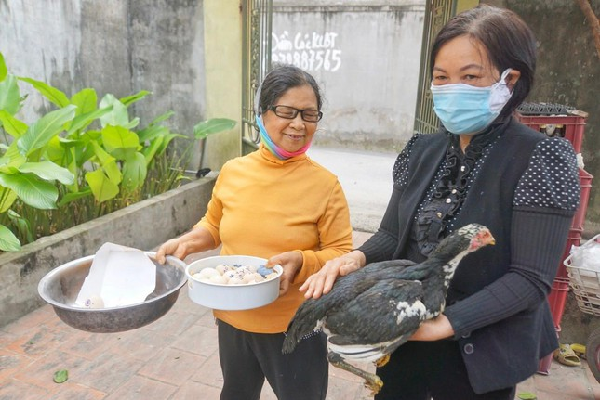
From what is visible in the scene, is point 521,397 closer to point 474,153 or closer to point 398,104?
point 474,153

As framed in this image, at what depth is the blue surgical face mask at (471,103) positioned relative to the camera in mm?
1195

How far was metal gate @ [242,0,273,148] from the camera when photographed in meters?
5.02

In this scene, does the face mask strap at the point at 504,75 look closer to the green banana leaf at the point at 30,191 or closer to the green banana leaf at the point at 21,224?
the green banana leaf at the point at 30,191

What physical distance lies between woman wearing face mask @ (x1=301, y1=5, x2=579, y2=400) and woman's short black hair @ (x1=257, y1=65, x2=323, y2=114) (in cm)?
49

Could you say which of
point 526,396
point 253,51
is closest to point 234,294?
point 526,396

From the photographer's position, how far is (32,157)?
11.4 feet

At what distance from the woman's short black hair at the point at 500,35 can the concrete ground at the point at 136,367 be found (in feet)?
6.78

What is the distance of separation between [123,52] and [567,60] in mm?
4686

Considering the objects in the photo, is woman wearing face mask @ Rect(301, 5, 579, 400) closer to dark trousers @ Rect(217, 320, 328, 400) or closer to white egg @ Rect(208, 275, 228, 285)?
white egg @ Rect(208, 275, 228, 285)

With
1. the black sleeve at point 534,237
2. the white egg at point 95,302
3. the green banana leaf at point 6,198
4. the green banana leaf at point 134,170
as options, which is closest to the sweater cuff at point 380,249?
the black sleeve at point 534,237

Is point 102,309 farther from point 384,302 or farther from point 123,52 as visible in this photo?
point 123,52

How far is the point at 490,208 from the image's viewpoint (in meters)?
1.17

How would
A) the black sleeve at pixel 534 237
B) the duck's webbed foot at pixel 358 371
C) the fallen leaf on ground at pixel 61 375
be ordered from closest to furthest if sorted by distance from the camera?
the black sleeve at pixel 534 237 → the duck's webbed foot at pixel 358 371 → the fallen leaf on ground at pixel 61 375

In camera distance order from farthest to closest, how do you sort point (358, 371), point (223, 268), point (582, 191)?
point (582, 191) < point (223, 268) < point (358, 371)
